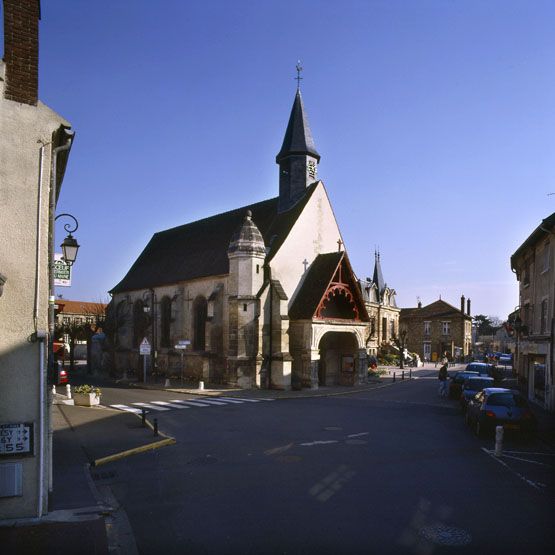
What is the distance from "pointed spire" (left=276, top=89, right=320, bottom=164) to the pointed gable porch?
22.8 feet

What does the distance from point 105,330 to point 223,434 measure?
1091 inches

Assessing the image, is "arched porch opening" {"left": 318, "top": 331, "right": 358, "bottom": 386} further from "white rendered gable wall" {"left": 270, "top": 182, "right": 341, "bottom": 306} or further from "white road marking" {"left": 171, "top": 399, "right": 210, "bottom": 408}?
"white road marking" {"left": 171, "top": 399, "right": 210, "bottom": 408}

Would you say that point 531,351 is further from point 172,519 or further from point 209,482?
point 172,519

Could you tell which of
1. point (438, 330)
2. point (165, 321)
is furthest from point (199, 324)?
point (438, 330)

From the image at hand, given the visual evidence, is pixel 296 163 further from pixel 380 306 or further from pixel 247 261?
pixel 380 306

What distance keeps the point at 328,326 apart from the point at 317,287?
7.63 ft

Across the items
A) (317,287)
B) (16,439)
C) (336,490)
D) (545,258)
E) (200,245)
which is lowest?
(336,490)

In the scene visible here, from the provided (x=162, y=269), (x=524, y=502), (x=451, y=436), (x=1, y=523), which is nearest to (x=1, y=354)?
(x=1, y=523)

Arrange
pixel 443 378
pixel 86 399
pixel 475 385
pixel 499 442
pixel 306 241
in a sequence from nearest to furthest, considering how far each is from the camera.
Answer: pixel 499 442 → pixel 475 385 → pixel 86 399 → pixel 443 378 → pixel 306 241

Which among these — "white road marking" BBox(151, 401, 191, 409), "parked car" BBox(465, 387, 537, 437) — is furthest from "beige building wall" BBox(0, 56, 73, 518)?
"white road marking" BBox(151, 401, 191, 409)

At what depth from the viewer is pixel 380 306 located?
58000 mm

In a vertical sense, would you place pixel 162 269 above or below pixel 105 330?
above

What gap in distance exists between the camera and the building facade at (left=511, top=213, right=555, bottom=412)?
19.7 metres

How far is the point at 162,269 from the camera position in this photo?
3834 cm
